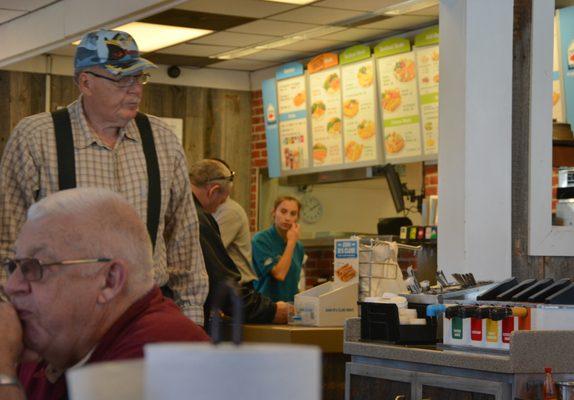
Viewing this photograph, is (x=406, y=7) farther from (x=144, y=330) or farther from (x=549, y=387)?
(x=144, y=330)

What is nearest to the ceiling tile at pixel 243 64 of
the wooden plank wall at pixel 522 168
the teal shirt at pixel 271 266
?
the teal shirt at pixel 271 266

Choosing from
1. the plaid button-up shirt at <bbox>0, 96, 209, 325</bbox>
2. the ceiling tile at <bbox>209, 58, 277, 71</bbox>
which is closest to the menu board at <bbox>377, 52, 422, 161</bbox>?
the ceiling tile at <bbox>209, 58, 277, 71</bbox>

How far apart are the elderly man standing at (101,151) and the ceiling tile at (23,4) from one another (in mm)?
4295

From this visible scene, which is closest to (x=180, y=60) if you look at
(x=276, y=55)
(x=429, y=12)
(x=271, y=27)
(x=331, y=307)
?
(x=276, y=55)

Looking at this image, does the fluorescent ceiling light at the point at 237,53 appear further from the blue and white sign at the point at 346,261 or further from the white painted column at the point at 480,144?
the white painted column at the point at 480,144

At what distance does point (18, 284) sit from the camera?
176cm

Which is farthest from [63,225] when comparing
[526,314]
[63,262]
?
[526,314]

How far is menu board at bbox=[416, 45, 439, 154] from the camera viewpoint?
7.83 metres

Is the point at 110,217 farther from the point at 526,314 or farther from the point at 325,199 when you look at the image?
the point at 325,199

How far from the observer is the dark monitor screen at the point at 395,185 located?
838 centimetres

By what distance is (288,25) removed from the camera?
26.6ft

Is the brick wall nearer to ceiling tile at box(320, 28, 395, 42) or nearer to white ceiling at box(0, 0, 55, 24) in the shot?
ceiling tile at box(320, 28, 395, 42)

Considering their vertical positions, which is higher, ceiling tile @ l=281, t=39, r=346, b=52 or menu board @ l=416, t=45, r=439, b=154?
ceiling tile @ l=281, t=39, r=346, b=52

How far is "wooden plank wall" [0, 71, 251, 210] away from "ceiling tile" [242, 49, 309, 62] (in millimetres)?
771
